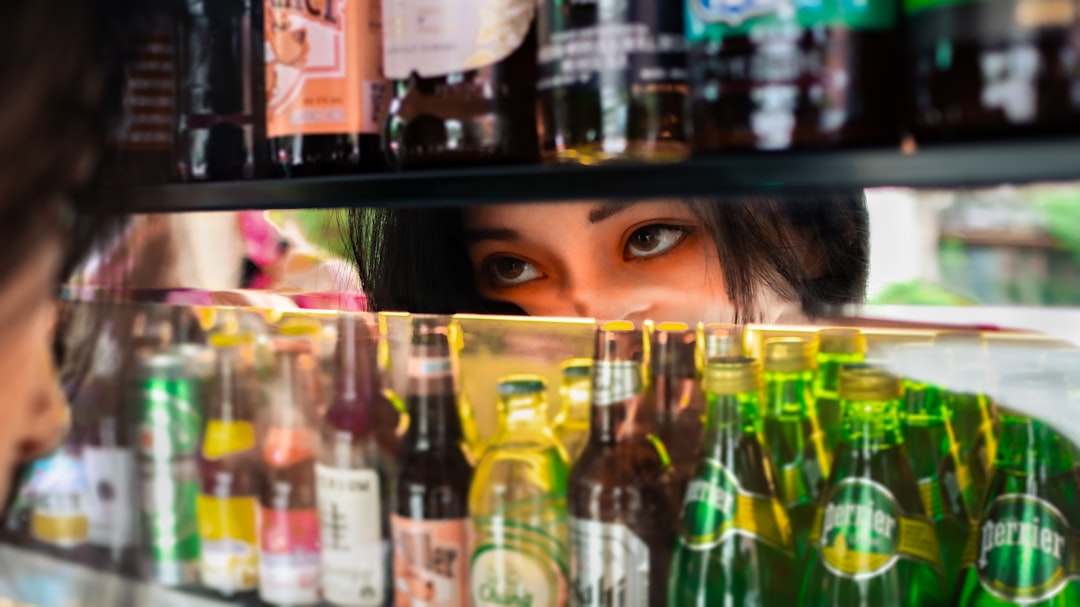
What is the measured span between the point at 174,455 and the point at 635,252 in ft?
2.54

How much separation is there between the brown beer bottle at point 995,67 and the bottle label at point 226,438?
0.72 meters

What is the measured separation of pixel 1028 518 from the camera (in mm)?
729

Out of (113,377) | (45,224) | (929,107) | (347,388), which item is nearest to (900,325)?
(929,107)

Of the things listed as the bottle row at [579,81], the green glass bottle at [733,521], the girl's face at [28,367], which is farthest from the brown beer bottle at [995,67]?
the girl's face at [28,367]

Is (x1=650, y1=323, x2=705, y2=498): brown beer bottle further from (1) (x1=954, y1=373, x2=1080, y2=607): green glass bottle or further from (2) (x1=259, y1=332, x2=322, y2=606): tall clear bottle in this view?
(2) (x1=259, y1=332, x2=322, y2=606): tall clear bottle

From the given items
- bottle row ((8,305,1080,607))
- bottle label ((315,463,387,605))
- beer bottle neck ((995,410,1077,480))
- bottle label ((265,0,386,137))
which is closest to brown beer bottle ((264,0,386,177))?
bottle label ((265,0,386,137))

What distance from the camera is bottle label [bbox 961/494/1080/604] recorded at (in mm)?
718

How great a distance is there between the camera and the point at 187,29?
1001mm

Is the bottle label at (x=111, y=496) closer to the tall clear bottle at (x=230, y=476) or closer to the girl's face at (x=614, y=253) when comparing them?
the tall clear bottle at (x=230, y=476)

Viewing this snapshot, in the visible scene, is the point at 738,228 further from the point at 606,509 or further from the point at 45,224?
the point at 45,224

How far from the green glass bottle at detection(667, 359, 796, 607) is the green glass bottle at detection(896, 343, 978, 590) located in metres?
0.12

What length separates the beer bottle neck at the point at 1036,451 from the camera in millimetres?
748

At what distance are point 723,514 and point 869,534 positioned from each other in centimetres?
11

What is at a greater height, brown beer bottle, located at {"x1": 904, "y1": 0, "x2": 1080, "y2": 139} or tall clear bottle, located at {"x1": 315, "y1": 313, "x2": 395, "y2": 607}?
brown beer bottle, located at {"x1": 904, "y1": 0, "x2": 1080, "y2": 139}
